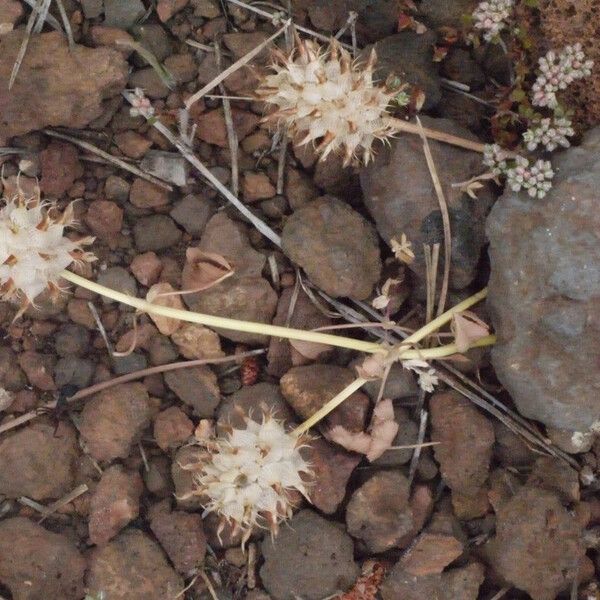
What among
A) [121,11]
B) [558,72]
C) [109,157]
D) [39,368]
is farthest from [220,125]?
[558,72]

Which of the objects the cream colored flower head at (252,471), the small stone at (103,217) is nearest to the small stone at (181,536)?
the cream colored flower head at (252,471)

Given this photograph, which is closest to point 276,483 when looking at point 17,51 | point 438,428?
point 438,428

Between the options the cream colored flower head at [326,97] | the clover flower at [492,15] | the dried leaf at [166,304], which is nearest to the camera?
the cream colored flower head at [326,97]

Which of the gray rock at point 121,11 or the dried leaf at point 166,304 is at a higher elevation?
the gray rock at point 121,11

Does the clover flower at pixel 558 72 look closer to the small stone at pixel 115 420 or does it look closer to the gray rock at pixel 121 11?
the gray rock at pixel 121 11

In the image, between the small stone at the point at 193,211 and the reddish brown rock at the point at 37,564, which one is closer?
the reddish brown rock at the point at 37,564

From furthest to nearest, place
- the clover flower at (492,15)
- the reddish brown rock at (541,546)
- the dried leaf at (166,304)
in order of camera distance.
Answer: the dried leaf at (166,304) < the reddish brown rock at (541,546) < the clover flower at (492,15)

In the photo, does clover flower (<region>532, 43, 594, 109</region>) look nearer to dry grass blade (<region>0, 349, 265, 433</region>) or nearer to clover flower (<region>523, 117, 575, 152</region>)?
clover flower (<region>523, 117, 575, 152</region>)
